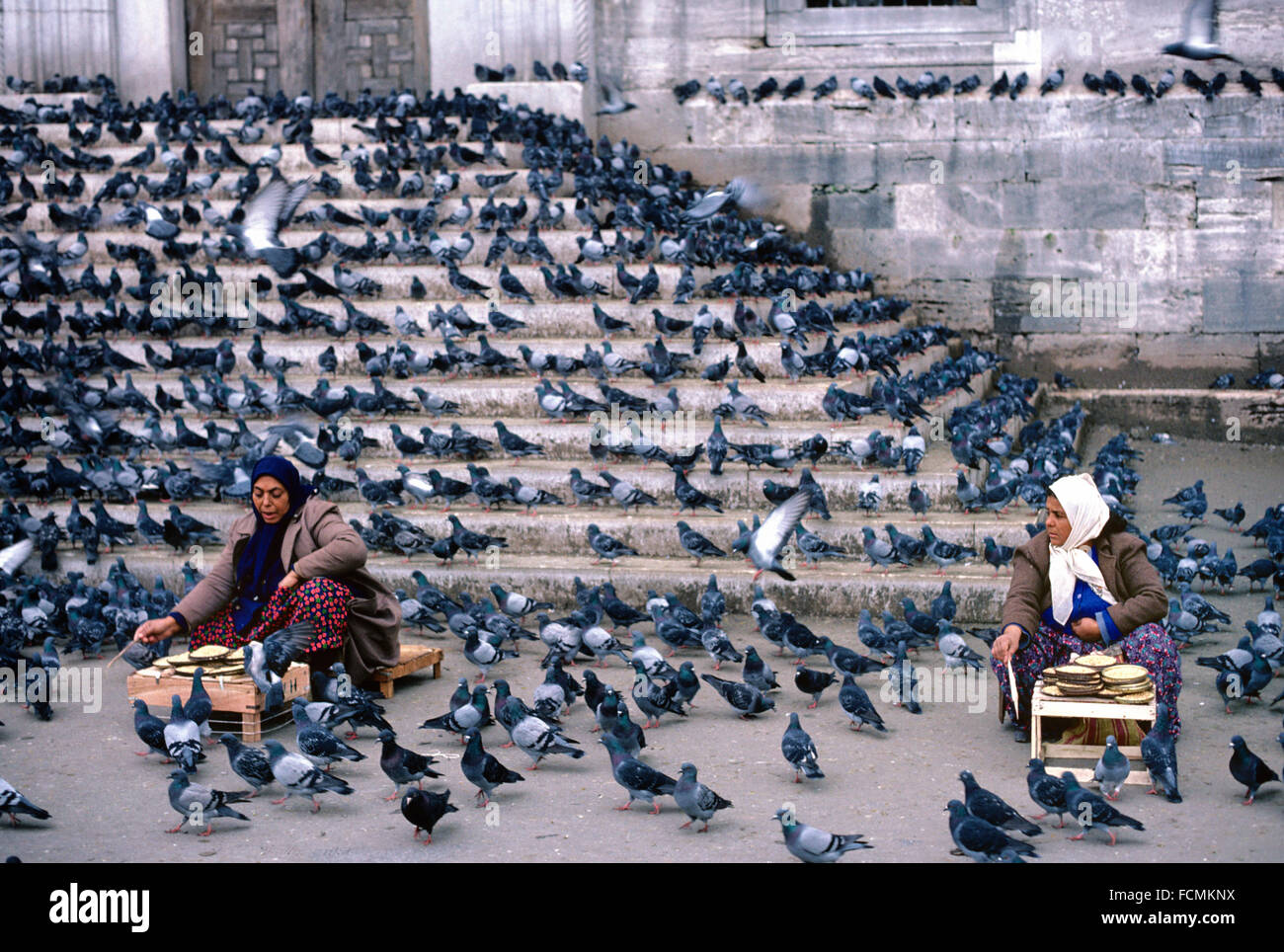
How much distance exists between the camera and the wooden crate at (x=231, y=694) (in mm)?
6273

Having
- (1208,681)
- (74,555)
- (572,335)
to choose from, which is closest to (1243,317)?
(572,335)

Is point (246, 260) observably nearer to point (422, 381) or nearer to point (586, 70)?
point (422, 381)

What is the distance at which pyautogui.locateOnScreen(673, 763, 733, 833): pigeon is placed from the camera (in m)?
5.23

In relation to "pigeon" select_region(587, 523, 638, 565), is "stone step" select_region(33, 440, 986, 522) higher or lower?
higher

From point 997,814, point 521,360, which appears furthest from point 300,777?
point 521,360

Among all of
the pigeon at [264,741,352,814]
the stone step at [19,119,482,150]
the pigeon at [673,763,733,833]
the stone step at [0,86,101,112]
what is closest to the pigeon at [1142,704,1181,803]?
the pigeon at [673,763,733,833]

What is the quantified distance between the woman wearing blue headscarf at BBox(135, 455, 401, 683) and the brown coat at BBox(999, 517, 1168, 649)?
292cm

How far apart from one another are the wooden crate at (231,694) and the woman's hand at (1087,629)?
334 centimetres

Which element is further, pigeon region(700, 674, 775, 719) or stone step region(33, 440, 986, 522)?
stone step region(33, 440, 986, 522)

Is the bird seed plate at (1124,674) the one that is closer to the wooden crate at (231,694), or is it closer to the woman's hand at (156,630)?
the wooden crate at (231,694)

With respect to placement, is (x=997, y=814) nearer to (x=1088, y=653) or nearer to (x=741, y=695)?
(x=1088, y=653)

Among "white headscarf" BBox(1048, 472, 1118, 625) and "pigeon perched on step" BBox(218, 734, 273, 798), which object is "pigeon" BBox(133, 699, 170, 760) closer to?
"pigeon perched on step" BBox(218, 734, 273, 798)

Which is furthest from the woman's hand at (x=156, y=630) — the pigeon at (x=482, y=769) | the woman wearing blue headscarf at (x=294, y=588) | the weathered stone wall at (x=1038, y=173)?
the weathered stone wall at (x=1038, y=173)

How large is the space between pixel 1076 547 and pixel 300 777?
323cm
